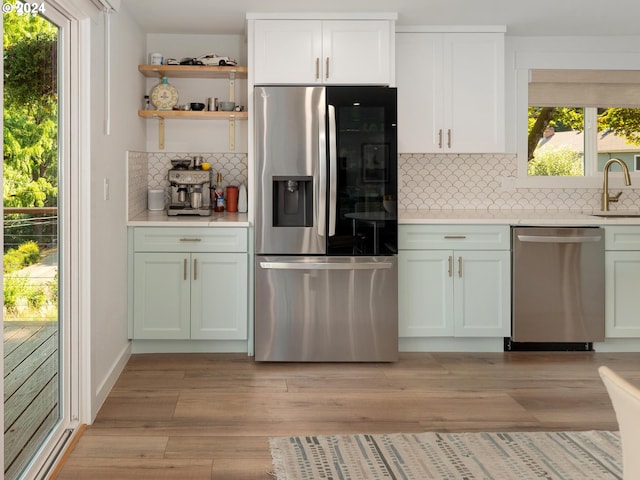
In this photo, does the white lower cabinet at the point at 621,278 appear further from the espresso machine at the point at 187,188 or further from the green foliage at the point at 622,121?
the espresso machine at the point at 187,188

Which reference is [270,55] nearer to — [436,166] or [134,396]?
[436,166]

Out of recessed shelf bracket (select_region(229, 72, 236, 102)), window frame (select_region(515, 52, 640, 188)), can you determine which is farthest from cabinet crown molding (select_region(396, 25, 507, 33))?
recessed shelf bracket (select_region(229, 72, 236, 102))

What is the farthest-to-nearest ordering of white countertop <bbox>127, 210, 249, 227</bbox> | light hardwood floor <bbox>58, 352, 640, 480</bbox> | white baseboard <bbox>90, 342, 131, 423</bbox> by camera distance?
white countertop <bbox>127, 210, 249, 227</bbox> < white baseboard <bbox>90, 342, 131, 423</bbox> < light hardwood floor <bbox>58, 352, 640, 480</bbox>

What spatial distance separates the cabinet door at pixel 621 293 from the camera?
478 cm

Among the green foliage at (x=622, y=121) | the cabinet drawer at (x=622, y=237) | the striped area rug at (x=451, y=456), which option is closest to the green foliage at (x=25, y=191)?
the striped area rug at (x=451, y=456)

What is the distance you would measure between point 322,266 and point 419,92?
4.65ft

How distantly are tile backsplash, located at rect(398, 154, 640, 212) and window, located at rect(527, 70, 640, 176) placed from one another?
173 millimetres

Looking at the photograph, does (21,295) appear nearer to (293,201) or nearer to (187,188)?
(293,201)

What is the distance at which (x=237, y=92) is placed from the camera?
5340 millimetres

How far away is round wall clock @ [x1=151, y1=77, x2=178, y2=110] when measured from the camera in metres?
5.07

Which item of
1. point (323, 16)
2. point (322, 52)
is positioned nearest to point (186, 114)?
point (322, 52)

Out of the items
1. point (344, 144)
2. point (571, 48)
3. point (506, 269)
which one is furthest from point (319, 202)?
point (571, 48)

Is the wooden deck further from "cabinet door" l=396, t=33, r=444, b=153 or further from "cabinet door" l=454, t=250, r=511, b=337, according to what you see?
"cabinet door" l=396, t=33, r=444, b=153

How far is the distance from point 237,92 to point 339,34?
40.2 inches
